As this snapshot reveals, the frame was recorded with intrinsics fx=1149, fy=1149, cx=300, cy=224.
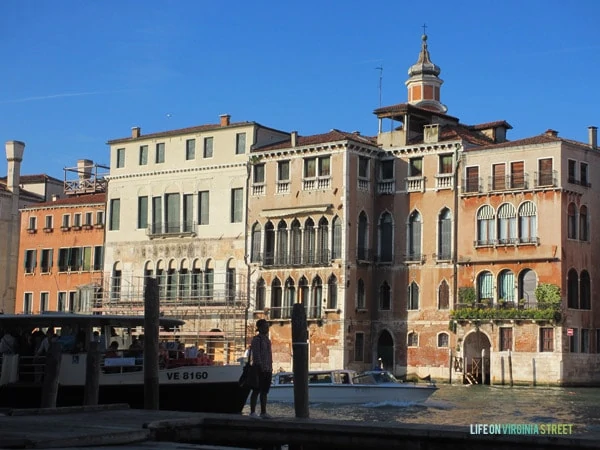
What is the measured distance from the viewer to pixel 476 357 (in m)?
41.3

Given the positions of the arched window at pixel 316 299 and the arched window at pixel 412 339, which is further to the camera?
the arched window at pixel 316 299

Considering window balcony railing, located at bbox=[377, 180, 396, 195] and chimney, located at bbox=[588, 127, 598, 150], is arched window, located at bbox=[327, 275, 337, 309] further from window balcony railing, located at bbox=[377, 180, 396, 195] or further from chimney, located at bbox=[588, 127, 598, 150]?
chimney, located at bbox=[588, 127, 598, 150]

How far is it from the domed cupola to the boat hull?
81.3ft

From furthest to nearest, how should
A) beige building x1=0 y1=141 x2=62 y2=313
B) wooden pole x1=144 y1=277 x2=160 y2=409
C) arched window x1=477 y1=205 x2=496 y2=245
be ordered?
beige building x1=0 y1=141 x2=62 y2=313
arched window x1=477 y1=205 x2=496 y2=245
wooden pole x1=144 y1=277 x2=160 y2=409

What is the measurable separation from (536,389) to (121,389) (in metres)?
19.0

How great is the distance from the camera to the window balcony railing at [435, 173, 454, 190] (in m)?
42.1

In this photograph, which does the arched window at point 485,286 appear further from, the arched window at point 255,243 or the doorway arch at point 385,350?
the arched window at point 255,243

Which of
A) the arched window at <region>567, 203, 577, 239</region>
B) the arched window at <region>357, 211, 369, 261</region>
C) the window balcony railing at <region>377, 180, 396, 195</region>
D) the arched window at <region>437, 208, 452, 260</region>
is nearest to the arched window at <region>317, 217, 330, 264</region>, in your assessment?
the arched window at <region>357, 211, 369, 261</region>

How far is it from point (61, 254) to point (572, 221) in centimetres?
2379

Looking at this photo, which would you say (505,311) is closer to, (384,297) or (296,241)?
(384,297)

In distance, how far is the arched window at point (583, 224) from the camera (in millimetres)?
40719

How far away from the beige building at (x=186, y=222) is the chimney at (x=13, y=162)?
7.96 metres

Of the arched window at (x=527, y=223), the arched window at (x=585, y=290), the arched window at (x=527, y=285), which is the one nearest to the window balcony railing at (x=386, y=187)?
the arched window at (x=527, y=223)

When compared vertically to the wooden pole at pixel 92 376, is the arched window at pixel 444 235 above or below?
above
